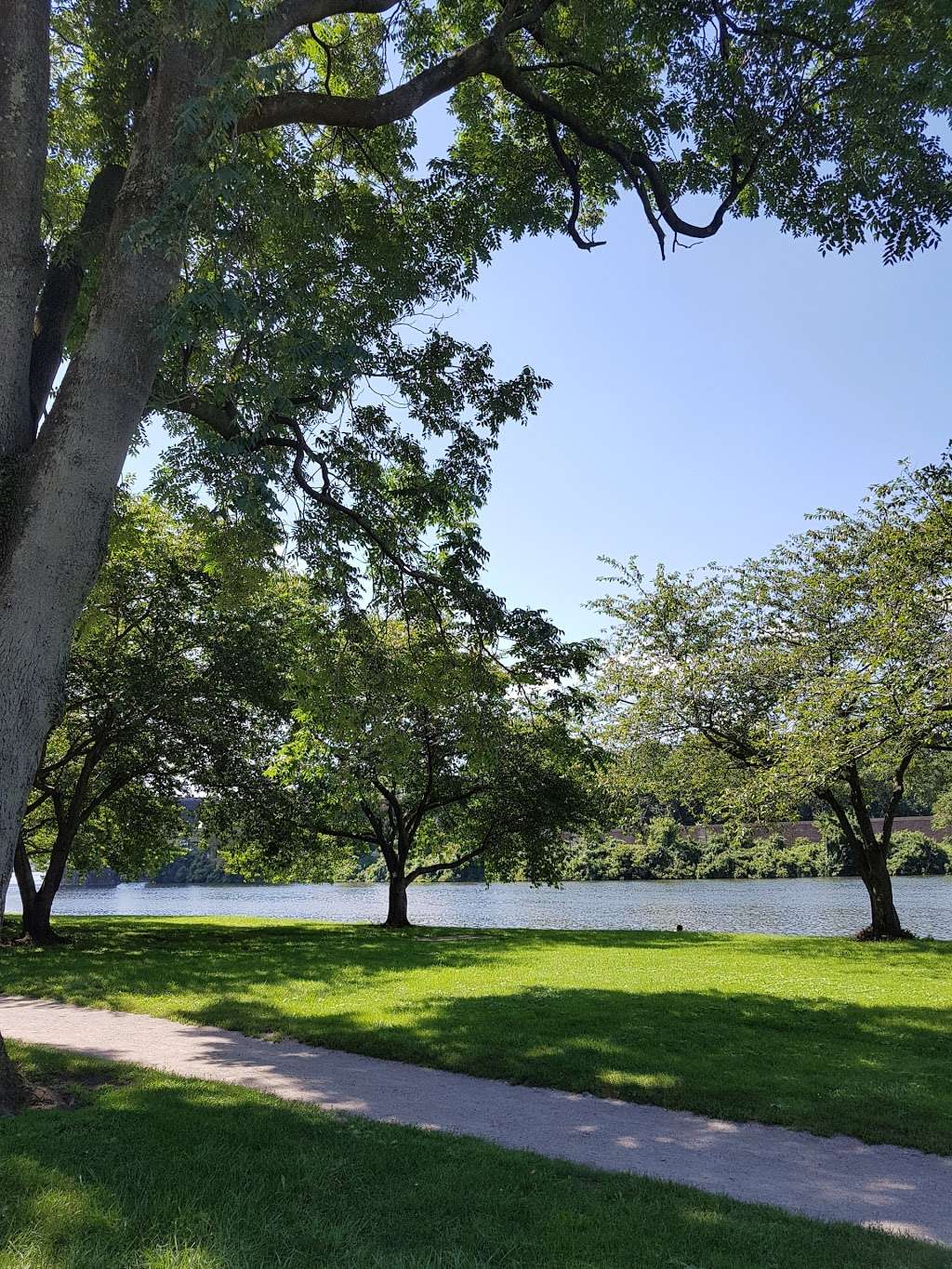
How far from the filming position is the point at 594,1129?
598 centimetres

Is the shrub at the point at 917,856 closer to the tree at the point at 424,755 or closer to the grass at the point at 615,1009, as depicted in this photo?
the tree at the point at 424,755

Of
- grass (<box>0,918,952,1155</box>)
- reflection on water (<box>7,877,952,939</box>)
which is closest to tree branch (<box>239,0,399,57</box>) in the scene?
grass (<box>0,918,952,1155</box>)

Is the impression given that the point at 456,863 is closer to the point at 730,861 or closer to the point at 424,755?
the point at 424,755

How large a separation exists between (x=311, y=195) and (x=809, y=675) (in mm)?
15559

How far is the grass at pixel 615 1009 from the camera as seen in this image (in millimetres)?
6840

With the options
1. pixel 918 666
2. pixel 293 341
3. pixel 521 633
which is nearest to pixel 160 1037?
pixel 521 633

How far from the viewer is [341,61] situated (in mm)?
10266

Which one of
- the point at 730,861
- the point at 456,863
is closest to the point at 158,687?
the point at 456,863

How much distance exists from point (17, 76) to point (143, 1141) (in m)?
7.15

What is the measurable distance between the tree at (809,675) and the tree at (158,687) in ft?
33.4

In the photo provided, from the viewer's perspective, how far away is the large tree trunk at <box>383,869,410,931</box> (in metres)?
24.9

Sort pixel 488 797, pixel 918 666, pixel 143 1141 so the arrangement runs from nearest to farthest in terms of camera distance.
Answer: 1. pixel 143 1141
2. pixel 918 666
3. pixel 488 797

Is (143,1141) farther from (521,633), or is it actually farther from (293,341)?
(521,633)

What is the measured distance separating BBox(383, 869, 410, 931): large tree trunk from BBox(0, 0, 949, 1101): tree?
16.6 m
